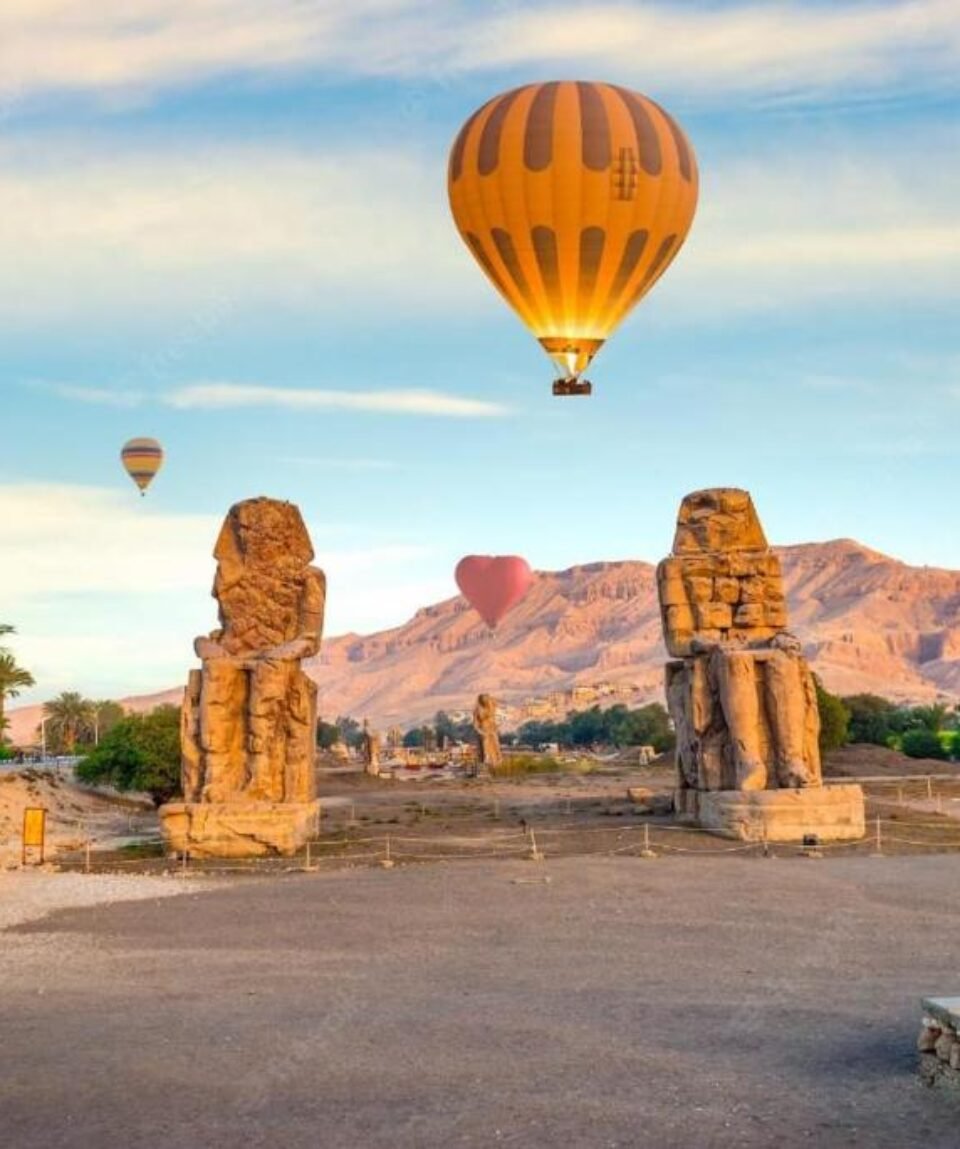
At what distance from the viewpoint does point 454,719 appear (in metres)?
145

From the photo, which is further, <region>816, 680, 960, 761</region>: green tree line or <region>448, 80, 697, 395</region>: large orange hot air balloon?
<region>816, 680, 960, 761</region>: green tree line

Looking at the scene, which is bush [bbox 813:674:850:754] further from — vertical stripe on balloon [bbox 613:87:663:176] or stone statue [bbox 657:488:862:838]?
stone statue [bbox 657:488:862:838]

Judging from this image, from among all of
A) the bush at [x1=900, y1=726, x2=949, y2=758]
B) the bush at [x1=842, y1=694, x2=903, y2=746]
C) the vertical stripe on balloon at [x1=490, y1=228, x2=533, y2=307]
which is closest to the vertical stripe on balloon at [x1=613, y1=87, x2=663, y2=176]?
the vertical stripe on balloon at [x1=490, y1=228, x2=533, y2=307]

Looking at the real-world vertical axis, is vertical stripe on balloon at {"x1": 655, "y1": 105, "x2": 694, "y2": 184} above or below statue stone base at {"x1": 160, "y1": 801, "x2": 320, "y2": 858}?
above

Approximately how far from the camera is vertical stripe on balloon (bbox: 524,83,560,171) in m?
26.0

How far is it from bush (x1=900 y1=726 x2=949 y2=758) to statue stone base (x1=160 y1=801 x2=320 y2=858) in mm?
38621

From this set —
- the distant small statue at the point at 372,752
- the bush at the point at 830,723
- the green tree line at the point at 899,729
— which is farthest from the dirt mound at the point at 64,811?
the green tree line at the point at 899,729

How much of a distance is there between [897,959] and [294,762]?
9876 millimetres

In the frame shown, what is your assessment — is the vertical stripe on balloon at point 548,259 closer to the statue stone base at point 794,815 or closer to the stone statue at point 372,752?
the statue stone base at point 794,815

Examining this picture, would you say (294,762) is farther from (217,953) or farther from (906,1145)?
(906,1145)

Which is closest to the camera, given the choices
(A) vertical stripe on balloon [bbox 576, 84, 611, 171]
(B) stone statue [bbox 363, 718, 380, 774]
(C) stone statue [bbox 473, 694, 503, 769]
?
(A) vertical stripe on balloon [bbox 576, 84, 611, 171]

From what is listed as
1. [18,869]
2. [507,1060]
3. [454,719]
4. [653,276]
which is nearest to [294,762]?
[18,869]

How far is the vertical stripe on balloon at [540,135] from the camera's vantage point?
2598 cm

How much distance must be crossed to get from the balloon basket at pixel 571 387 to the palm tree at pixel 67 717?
139 ft
